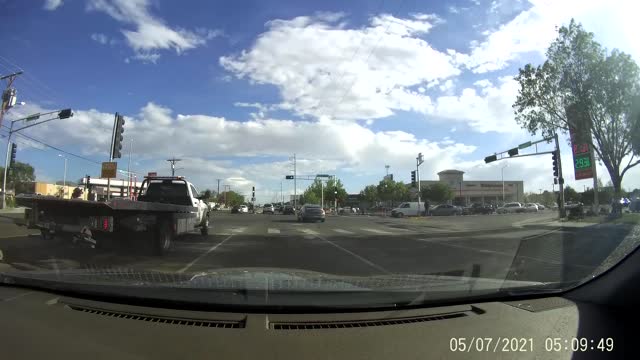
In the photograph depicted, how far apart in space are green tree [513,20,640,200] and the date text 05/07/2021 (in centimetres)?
2906

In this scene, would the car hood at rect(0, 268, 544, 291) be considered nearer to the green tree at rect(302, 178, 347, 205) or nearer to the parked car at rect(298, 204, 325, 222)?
the parked car at rect(298, 204, 325, 222)

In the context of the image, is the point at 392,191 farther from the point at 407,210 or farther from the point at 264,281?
the point at 264,281

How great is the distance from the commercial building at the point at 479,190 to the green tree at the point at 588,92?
316 ft

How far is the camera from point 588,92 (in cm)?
3081

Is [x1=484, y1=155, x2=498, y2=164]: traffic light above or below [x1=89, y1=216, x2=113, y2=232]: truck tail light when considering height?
above

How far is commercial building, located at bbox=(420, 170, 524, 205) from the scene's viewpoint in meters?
131

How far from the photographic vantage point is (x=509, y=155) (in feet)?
141

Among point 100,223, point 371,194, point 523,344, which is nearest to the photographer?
point 523,344

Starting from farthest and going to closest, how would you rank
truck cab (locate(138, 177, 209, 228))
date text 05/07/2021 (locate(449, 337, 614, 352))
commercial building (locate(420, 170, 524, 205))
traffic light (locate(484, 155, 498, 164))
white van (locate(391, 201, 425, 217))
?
commercial building (locate(420, 170, 524, 205)) → white van (locate(391, 201, 425, 217)) → traffic light (locate(484, 155, 498, 164)) → truck cab (locate(138, 177, 209, 228)) → date text 05/07/2021 (locate(449, 337, 614, 352))

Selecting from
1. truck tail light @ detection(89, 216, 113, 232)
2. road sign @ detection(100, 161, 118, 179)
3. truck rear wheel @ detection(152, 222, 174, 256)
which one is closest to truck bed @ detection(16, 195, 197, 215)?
truck tail light @ detection(89, 216, 113, 232)

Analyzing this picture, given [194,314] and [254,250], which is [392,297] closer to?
[194,314]

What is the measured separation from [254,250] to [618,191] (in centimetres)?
2847

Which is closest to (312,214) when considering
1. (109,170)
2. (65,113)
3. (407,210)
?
(109,170)

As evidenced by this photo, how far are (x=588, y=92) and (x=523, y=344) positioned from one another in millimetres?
32116
